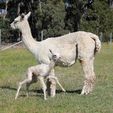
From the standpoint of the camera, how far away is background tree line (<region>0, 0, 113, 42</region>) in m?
54.0

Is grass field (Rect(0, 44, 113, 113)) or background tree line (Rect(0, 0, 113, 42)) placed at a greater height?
grass field (Rect(0, 44, 113, 113))

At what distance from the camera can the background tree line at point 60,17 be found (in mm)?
54031

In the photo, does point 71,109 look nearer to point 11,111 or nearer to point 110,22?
point 11,111

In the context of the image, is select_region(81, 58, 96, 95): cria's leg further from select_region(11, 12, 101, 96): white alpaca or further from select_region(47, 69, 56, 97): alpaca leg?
select_region(47, 69, 56, 97): alpaca leg

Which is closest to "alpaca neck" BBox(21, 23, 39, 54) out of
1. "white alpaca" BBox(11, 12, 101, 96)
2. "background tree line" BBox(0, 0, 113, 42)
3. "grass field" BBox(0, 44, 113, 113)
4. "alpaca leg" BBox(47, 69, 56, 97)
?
"white alpaca" BBox(11, 12, 101, 96)

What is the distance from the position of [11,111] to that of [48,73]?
6.83 ft

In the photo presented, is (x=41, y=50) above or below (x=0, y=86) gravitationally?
above

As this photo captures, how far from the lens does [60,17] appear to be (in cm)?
5462

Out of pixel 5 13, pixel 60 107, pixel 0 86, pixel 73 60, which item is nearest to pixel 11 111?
pixel 60 107

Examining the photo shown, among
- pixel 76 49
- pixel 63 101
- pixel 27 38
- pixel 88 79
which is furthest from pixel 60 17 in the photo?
pixel 63 101

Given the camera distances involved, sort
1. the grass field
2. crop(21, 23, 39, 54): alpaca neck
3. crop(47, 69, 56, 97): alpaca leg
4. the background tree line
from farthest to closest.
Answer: the background tree line < crop(21, 23, 39, 54): alpaca neck < crop(47, 69, 56, 97): alpaca leg < the grass field

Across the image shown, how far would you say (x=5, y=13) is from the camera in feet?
203

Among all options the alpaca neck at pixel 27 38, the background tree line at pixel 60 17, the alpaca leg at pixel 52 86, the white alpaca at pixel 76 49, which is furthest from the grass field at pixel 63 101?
the background tree line at pixel 60 17

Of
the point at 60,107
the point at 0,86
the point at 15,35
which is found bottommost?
the point at 15,35
